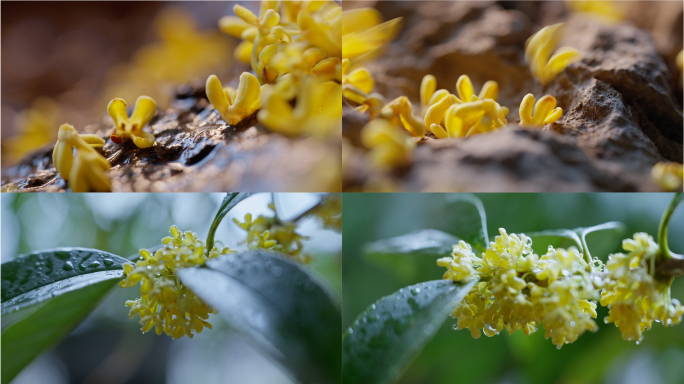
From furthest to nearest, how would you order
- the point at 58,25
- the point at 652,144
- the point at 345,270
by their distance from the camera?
the point at 345,270
the point at 58,25
the point at 652,144

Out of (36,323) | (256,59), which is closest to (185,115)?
(256,59)

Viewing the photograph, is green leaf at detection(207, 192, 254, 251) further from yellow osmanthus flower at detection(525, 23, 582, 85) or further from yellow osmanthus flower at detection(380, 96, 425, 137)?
yellow osmanthus flower at detection(525, 23, 582, 85)

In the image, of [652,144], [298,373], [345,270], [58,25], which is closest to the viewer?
[298,373]

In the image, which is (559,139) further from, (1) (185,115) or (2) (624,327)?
(1) (185,115)

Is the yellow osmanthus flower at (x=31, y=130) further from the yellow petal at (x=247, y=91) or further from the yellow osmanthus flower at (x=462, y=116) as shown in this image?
the yellow osmanthus flower at (x=462, y=116)

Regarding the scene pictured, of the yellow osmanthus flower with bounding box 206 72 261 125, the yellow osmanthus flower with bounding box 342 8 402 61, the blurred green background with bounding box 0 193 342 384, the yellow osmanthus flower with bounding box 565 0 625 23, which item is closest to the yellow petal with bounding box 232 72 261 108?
the yellow osmanthus flower with bounding box 206 72 261 125

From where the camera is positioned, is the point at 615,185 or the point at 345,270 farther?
the point at 345,270
